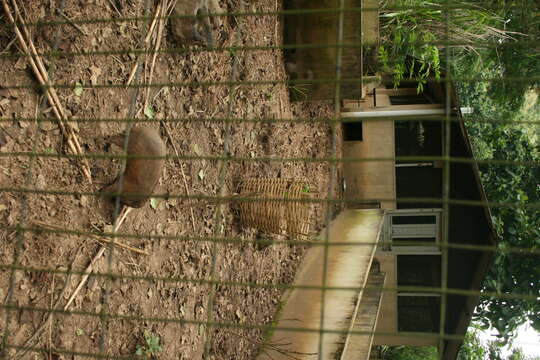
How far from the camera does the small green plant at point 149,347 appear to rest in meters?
3.14

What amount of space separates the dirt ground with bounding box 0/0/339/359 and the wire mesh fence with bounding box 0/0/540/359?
1 centimetres

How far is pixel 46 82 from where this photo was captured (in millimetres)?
2557

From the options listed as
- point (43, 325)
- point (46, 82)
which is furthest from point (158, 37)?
point (43, 325)

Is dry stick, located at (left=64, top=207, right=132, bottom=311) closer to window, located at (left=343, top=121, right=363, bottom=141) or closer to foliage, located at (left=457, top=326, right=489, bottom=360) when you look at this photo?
window, located at (left=343, top=121, right=363, bottom=141)

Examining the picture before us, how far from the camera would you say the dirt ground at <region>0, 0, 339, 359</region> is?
2398mm

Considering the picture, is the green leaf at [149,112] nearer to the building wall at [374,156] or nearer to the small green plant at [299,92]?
the small green plant at [299,92]

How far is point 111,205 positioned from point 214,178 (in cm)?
126

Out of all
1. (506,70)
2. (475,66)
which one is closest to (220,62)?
(475,66)

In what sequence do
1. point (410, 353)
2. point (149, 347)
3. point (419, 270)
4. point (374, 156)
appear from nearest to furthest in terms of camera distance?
1. point (149, 347)
2. point (374, 156)
3. point (419, 270)
4. point (410, 353)

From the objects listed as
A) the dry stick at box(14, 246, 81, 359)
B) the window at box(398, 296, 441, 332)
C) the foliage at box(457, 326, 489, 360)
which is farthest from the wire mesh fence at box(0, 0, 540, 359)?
the foliage at box(457, 326, 489, 360)

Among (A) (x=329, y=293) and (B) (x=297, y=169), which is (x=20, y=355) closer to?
(A) (x=329, y=293)

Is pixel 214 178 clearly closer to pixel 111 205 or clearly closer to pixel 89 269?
pixel 111 205

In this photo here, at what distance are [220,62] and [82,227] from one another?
2093 mm

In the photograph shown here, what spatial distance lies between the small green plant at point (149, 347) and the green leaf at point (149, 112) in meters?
1.32
